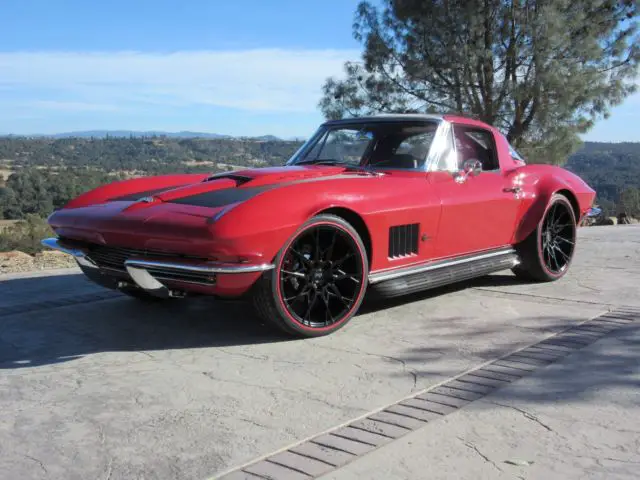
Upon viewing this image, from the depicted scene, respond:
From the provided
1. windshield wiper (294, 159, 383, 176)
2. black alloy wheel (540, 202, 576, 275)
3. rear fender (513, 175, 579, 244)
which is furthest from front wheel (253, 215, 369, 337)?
black alloy wheel (540, 202, 576, 275)

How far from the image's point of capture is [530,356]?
→ 358 cm

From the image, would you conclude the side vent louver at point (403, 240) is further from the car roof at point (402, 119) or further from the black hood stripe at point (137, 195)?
the black hood stripe at point (137, 195)

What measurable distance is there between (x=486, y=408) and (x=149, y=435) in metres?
1.37

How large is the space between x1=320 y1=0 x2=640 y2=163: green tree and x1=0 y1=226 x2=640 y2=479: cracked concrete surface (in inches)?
544

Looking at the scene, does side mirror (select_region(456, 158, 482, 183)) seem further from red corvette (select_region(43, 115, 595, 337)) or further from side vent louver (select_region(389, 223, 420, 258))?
side vent louver (select_region(389, 223, 420, 258))

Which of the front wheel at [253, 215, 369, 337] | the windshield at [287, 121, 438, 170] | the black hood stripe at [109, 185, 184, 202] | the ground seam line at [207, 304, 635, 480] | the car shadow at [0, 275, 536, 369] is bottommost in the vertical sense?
the car shadow at [0, 275, 536, 369]

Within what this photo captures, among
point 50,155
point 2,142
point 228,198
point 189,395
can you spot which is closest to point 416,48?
point 228,198

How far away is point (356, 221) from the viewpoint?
13.7 feet

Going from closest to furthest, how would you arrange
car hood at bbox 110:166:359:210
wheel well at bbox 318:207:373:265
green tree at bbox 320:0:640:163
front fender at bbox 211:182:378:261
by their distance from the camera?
front fender at bbox 211:182:378:261 < car hood at bbox 110:166:359:210 < wheel well at bbox 318:207:373:265 < green tree at bbox 320:0:640:163

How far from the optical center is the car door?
4789 mm

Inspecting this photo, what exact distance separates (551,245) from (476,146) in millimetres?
1207

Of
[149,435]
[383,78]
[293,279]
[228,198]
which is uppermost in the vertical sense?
[383,78]

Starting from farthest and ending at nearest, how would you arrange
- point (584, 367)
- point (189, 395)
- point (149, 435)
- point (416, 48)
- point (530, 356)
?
point (416, 48) → point (530, 356) → point (584, 367) → point (189, 395) → point (149, 435)

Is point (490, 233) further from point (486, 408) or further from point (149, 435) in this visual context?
point (149, 435)
